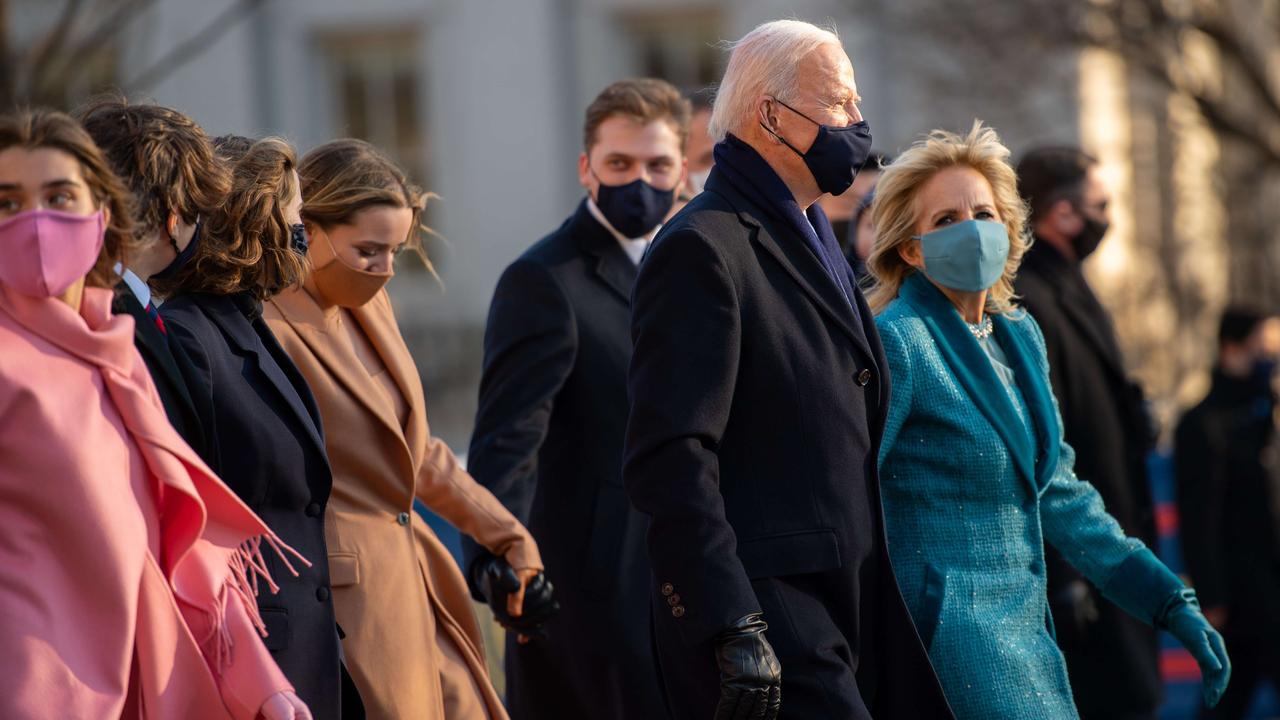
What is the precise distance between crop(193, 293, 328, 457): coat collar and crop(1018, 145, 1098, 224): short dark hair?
11.5 ft

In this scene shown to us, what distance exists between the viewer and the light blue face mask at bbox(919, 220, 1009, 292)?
14.5 feet

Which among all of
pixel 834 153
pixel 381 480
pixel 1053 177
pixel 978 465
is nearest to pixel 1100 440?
pixel 1053 177

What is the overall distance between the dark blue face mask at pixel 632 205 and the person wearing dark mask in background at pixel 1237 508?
3896mm

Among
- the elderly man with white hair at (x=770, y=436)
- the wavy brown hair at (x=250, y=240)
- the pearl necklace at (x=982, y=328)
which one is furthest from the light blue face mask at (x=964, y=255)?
the wavy brown hair at (x=250, y=240)

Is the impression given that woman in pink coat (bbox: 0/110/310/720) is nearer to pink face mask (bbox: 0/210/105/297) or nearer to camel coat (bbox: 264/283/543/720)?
pink face mask (bbox: 0/210/105/297)

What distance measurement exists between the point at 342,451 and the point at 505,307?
125 centimetres

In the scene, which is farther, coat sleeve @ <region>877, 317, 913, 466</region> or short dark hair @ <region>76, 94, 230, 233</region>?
coat sleeve @ <region>877, 317, 913, 466</region>

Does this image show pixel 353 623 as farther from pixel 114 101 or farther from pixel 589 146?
pixel 589 146

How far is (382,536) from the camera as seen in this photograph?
4.28 m

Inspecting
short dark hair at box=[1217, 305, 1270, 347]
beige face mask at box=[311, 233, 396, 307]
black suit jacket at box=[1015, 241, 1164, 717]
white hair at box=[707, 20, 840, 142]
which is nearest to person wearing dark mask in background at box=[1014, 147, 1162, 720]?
black suit jacket at box=[1015, 241, 1164, 717]

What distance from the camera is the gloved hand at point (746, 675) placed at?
3.55 m

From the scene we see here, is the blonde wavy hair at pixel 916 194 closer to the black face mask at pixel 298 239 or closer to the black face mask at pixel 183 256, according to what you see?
the black face mask at pixel 298 239

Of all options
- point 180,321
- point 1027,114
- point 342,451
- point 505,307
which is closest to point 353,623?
point 342,451

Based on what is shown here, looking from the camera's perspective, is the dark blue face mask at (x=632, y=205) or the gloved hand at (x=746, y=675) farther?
the dark blue face mask at (x=632, y=205)
